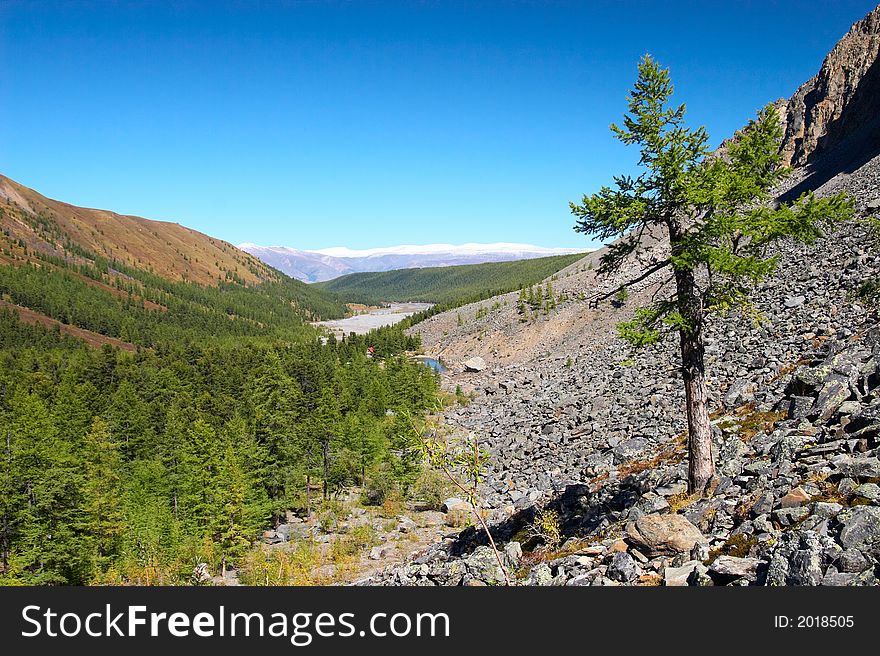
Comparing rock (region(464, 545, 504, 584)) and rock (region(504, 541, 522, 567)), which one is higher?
rock (region(504, 541, 522, 567))

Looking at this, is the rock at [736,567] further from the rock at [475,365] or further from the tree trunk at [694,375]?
the rock at [475,365]

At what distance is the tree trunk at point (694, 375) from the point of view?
41.4 ft

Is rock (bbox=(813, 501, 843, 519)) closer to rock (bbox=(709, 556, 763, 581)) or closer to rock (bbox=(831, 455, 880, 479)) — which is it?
rock (bbox=(831, 455, 880, 479))

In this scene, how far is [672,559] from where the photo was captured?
33.4ft

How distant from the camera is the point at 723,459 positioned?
50.1 ft

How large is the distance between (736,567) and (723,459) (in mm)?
7452

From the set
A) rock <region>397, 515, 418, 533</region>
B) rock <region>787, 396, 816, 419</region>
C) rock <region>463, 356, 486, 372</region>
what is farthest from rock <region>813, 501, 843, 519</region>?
rock <region>463, 356, 486, 372</region>

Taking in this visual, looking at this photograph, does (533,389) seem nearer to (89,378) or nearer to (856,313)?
(856,313)

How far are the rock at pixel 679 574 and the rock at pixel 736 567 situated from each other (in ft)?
1.42

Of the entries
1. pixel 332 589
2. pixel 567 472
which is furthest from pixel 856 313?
pixel 332 589

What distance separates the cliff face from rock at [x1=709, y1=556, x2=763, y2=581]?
91.4 meters

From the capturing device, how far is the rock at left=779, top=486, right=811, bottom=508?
34.0 ft

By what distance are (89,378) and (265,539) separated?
59.7 meters

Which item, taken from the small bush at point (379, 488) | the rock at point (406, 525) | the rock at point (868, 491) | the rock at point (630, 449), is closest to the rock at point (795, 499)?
the rock at point (868, 491)
